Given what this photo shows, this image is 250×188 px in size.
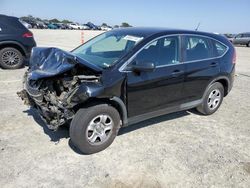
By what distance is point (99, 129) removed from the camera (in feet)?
12.6

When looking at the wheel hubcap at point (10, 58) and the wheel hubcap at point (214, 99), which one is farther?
the wheel hubcap at point (10, 58)

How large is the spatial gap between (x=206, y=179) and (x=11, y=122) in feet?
11.2

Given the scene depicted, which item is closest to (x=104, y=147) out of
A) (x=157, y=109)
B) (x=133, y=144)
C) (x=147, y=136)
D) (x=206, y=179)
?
(x=133, y=144)

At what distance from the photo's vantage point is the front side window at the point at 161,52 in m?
4.14

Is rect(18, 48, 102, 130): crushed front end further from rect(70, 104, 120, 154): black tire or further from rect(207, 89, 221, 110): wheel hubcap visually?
rect(207, 89, 221, 110): wheel hubcap

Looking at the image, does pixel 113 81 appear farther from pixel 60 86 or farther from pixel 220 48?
pixel 220 48

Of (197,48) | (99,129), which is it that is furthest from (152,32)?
(99,129)

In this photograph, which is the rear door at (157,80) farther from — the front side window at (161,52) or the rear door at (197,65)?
the rear door at (197,65)

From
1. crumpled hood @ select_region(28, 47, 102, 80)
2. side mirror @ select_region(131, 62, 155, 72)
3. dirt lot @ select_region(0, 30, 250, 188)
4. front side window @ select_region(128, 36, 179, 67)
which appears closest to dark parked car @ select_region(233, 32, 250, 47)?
dirt lot @ select_region(0, 30, 250, 188)

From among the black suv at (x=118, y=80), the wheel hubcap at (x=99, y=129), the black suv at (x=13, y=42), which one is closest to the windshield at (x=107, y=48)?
the black suv at (x=118, y=80)

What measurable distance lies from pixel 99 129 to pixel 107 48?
5.48 ft

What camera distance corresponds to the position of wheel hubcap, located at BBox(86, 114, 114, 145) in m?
3.77

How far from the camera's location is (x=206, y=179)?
3432mm

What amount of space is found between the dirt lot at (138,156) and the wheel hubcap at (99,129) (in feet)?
0.70
